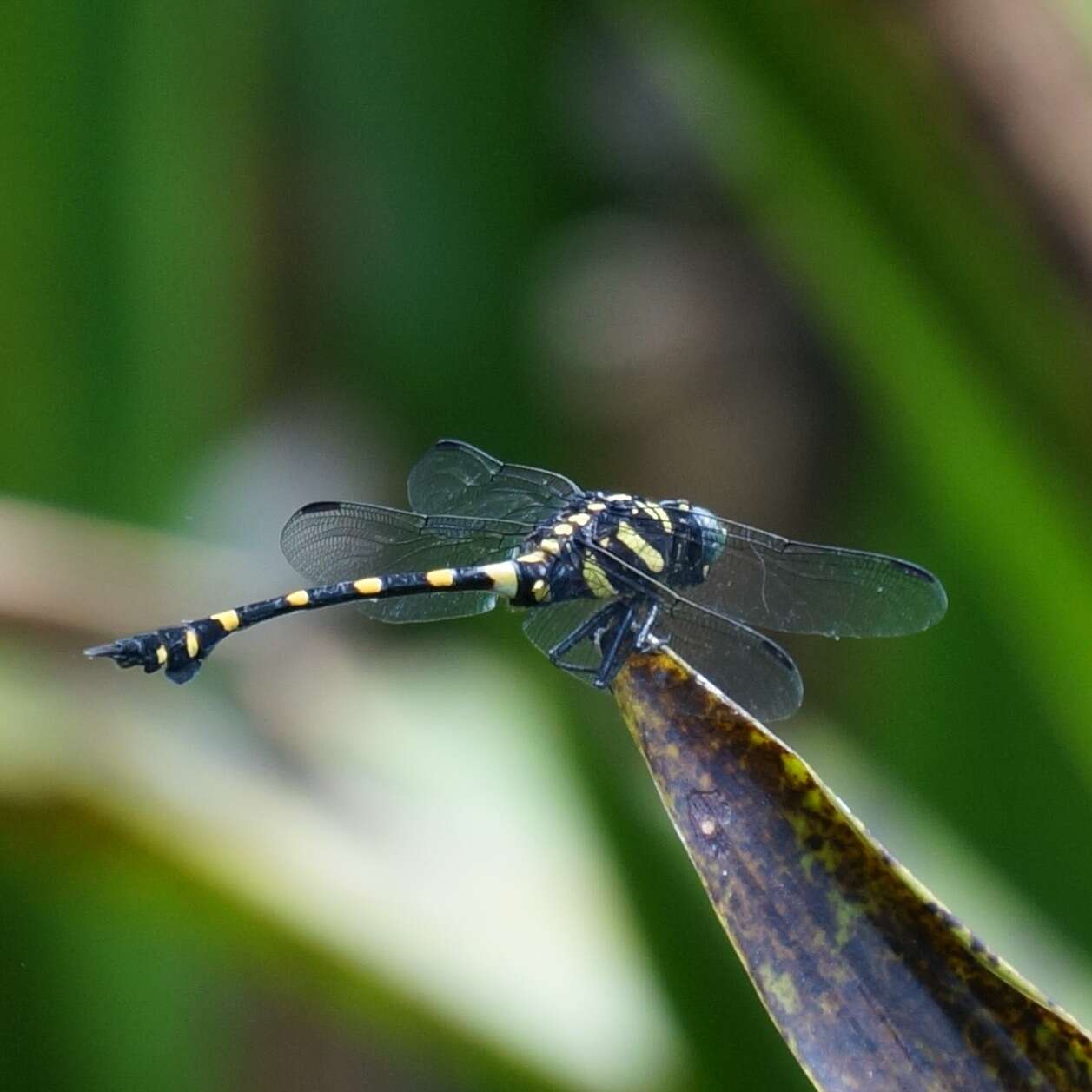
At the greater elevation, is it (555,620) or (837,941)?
(555,620)

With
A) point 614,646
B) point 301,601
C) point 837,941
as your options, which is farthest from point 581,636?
point 837,941

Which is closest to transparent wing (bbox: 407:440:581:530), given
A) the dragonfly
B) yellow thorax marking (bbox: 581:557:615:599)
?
the dragonfly

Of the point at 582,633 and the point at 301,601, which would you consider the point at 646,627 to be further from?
the point at 301,601

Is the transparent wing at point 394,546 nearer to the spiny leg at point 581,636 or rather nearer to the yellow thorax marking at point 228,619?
the yellow thorax marking at point 228,619

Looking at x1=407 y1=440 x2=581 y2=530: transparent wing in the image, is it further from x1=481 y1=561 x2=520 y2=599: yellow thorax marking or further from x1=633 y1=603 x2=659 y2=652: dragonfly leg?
x1=633 y1=603 x2=659 y2=652: dragonfly leg

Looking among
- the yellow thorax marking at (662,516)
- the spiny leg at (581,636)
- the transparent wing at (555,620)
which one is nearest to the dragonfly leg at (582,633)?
the spiny leg at (581,636)

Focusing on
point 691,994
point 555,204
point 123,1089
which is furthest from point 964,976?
point 555,204

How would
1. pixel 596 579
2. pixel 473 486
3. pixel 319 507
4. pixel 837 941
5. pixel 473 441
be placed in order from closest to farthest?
pixel 837 941 → pixel 596 579 → pixel 319 507 → pixel 473 486 → pixel 473 441
